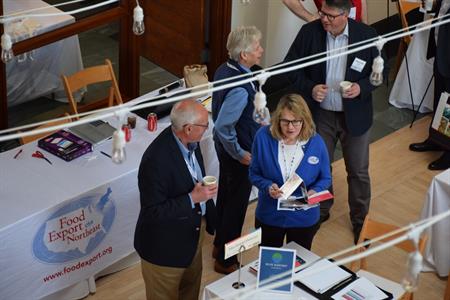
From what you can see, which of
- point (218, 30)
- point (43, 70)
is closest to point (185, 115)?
point (43, 70)

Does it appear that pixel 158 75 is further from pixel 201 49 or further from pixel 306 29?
pixel 306 29

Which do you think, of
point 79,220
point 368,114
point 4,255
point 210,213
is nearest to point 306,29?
point 368,114

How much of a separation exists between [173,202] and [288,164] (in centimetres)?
81

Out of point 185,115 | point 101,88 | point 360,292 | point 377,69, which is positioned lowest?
point 101,88

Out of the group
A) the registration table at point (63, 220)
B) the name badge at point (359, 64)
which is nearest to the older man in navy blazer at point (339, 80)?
the name badge at point (359, 64)

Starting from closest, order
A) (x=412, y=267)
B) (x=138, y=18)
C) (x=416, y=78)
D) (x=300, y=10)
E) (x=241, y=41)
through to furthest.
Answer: (x=412, y=267), (x=138, y=18), (x=241, y=41), (x=300, y=10), (x=416, y=78)

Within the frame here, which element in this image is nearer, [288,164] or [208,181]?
[208,181]

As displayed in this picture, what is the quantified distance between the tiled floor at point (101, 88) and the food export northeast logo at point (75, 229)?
194 cm

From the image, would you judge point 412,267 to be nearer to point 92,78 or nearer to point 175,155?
point 175,155

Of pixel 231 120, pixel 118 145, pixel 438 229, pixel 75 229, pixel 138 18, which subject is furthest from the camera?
pixel 438 229

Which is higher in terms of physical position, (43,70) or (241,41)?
(241,41)

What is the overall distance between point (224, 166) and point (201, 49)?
250 cm

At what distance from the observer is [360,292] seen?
4086 mm

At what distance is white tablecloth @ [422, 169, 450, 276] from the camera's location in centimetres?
514
